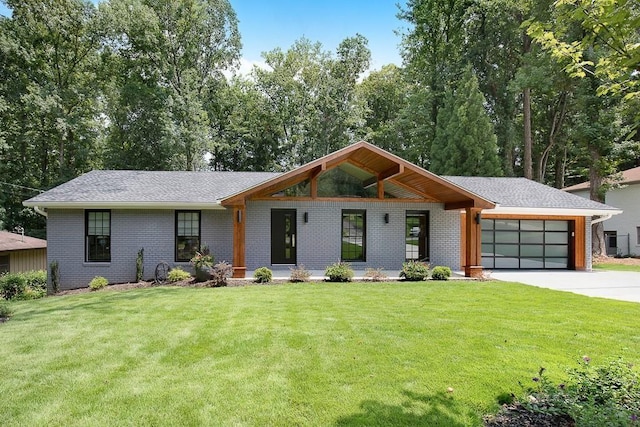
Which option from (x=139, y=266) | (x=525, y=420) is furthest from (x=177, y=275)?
(x=525, y=420)

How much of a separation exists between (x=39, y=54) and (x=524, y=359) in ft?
98.7

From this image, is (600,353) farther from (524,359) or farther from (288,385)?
(288,385)

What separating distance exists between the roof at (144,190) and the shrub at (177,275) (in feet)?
6.92

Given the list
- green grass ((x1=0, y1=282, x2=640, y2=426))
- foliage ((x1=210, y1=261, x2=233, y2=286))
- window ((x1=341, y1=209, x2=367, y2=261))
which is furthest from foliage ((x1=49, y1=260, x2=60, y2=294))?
window ((x1=341, y1=209, x2=367, y2=261))

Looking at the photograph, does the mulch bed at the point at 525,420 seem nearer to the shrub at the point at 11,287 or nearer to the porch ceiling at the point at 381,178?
the porch ceiling at the point at 381,178

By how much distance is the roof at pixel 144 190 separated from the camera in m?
12.0

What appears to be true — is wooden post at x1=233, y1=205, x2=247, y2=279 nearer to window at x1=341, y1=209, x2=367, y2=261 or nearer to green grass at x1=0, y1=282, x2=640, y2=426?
green grass at x1=0, y1=282, x2=640, y2=426

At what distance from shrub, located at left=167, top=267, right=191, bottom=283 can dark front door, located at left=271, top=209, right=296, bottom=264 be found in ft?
9.62

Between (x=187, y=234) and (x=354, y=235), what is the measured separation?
5.70 m

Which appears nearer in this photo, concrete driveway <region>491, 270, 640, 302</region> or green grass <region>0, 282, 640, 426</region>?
green grass <region>0, 282, 640, 426</region>

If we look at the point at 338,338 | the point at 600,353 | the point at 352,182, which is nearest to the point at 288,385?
the point at 338,338

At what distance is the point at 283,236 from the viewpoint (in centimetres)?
1341

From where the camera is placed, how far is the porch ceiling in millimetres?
11508

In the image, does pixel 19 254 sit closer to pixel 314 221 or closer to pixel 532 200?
pixel 314 221
